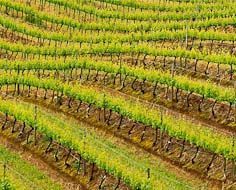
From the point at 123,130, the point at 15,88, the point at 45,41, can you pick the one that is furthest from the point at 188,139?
the point at 45,41

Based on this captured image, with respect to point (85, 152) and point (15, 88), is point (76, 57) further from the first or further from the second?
point (85, 152)

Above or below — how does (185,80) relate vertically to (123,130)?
above

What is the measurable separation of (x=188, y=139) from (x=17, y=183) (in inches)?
282

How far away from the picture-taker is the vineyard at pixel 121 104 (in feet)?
86.4

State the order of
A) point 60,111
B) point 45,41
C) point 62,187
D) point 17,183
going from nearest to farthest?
1. point 17,183
2. point 62,187
3. point 60,111
4. point 45,41

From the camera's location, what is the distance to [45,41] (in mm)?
45438

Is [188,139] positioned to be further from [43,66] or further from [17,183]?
[43,66]

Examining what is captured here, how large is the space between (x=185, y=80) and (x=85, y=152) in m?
7.97

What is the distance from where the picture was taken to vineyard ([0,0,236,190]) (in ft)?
86.4

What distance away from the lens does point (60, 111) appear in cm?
3256

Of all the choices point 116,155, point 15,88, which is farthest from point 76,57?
point 116,155

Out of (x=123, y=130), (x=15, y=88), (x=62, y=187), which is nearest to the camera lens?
(x=62, y=187)

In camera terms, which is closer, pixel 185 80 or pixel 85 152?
pixel 85 152

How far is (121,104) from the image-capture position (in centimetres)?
→ 3041
